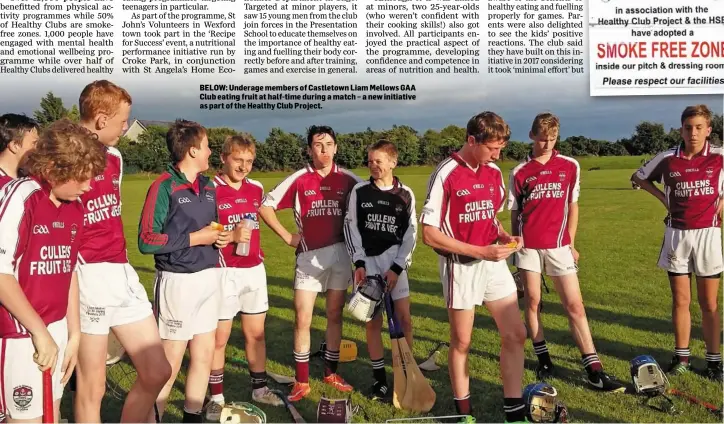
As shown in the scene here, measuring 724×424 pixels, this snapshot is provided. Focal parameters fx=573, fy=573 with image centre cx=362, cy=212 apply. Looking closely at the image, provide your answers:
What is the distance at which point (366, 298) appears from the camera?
444 centimetres

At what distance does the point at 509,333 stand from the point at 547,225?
152 centimetres

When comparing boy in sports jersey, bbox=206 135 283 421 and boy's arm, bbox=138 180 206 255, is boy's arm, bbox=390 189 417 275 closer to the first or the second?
boy in sports jersey, bbox=206 135 283 421

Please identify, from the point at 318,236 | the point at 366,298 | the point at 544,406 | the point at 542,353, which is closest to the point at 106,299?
the point at 366,298

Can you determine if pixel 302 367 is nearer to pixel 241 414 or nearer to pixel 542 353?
pixel 241 414

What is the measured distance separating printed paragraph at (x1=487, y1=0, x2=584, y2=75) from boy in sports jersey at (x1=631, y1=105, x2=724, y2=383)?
1.50m

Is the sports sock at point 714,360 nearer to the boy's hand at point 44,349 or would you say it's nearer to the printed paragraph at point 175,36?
the boy's hand at point 44,349

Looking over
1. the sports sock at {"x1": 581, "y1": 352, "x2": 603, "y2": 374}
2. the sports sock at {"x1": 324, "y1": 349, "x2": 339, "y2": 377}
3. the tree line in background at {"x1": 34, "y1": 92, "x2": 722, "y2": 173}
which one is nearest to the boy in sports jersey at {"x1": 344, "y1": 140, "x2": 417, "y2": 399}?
the sports sock at {"x1": 324, "y1": 349, "x2": 339, "y2": 377}

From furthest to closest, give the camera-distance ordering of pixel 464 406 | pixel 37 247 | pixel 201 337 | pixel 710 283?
1. pixel 710 283
2. pixel 464 406
3. pixel 201 337
4. pixel 37 247

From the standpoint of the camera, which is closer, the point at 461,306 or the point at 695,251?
the point at 461,306

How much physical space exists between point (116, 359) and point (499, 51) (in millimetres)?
4721

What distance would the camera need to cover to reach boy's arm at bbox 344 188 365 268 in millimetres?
4707

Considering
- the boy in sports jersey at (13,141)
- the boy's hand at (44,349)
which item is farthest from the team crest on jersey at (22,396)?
the boy in sports jersey at (13,141)

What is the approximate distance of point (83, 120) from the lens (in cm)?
347

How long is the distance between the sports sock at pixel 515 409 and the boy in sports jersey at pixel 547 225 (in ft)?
3.82
